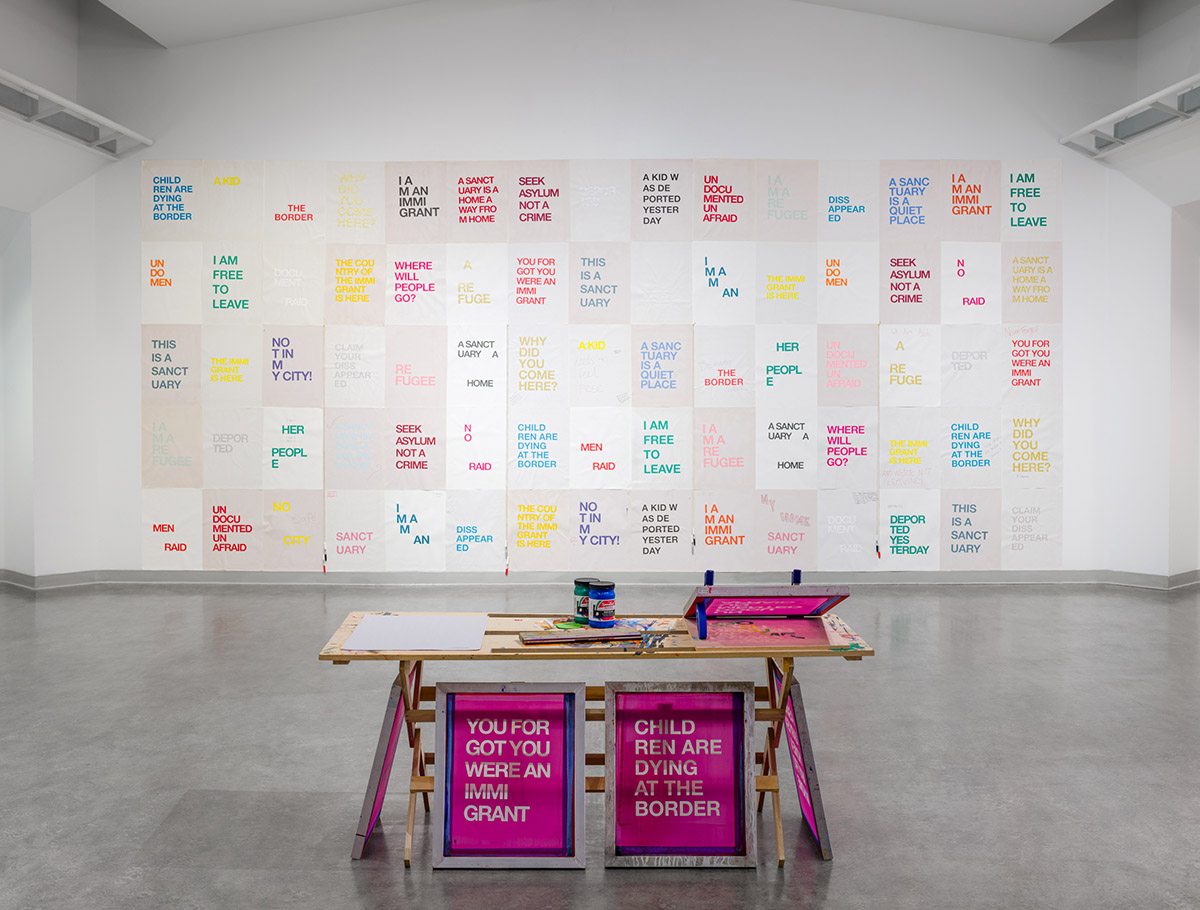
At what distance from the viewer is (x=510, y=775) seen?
255cm

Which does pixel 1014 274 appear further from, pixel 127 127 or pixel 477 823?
pixel 127 127

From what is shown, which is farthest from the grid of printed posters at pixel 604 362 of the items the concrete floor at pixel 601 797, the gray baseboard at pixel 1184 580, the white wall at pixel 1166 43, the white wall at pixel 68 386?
the concrete floor at pixel 601 797

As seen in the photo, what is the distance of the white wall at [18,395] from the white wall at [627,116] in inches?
8.0

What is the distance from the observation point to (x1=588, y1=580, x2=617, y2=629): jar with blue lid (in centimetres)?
275

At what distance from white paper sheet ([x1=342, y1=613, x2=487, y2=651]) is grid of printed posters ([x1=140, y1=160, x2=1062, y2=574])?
11.7ft

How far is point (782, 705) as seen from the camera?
2783mm

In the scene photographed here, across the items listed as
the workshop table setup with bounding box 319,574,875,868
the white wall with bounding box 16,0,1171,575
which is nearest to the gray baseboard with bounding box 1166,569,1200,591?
the white wall with bounding box 16,0,1171,575

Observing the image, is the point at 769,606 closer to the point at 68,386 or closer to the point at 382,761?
the point at 382,761

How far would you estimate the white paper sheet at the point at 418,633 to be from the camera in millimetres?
2547

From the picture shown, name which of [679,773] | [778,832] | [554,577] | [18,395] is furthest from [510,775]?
[18,395]

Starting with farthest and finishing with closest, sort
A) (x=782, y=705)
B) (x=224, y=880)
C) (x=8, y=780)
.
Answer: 1. (x=8, y=780)
2. (x=782, y=705)
3. (x=224, y=880)

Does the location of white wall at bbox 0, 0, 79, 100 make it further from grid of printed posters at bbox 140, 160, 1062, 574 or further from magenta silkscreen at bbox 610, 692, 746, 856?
magenta silkscreen at bbox 610, 692, 746, 856

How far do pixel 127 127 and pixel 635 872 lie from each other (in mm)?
6577

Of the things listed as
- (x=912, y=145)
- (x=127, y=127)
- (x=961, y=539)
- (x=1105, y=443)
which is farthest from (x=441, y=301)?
(x=1105, y=443)
